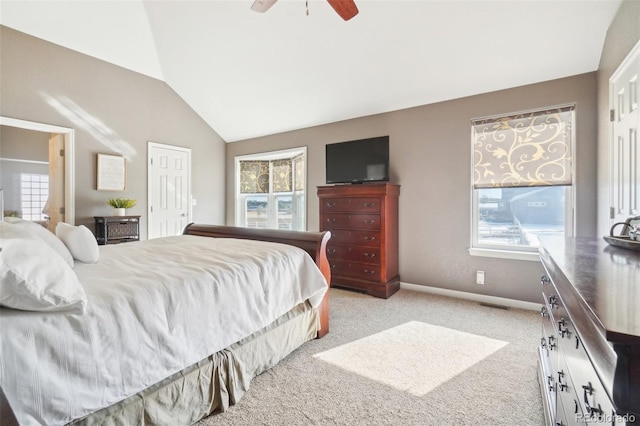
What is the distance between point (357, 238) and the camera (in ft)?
12.5

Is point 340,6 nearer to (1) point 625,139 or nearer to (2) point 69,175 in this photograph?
(1) point 625,139

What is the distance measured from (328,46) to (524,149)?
95.5 inches

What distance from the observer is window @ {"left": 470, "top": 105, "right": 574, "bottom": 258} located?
3.01 metres

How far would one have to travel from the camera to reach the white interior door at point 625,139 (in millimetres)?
1784

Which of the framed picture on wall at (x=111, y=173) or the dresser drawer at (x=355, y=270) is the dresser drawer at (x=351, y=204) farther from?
the framed picture on wall at (x=111, y=173)

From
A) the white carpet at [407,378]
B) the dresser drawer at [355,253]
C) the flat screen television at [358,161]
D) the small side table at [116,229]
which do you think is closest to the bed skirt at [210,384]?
the white carpet at [407,378]

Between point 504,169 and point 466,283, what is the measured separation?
138 cm

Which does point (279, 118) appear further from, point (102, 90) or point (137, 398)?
point (137, 398)

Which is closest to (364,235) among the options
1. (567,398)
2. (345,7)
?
(345,7)

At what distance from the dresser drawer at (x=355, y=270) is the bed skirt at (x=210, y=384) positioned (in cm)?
165

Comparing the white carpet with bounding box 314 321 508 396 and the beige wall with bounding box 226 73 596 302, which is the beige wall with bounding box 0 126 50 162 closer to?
the beige wall with bounding box 226 73 596 302

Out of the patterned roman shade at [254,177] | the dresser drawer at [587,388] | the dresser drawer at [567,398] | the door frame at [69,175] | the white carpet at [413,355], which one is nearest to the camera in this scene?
the dresser drawer at [587,388]

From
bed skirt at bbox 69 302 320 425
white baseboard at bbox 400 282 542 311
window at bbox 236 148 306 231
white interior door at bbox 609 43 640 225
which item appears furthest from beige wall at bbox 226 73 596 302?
bed skirt at bbox 69 302 320 425

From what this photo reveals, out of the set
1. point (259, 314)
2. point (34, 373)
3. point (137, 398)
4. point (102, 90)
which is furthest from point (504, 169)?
point (102, 90)
